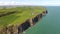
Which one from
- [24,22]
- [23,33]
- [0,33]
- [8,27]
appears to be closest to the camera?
[0,33]

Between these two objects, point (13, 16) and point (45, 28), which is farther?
point (45, 28)

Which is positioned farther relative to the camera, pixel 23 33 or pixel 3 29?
pixel 23 33

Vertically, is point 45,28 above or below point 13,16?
Result: below

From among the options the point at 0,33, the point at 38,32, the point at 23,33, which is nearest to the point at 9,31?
the point at 0,33

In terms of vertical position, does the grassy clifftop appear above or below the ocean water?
above

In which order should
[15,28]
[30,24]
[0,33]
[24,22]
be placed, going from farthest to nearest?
[30,24] → [24,22] → [15,28] → [0,33]

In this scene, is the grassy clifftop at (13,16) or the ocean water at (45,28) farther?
the ocean water at (45,28)

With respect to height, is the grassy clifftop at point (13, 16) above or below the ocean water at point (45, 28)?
above

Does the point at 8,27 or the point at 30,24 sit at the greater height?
the point at 8,27

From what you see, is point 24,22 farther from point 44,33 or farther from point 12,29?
point 12,29

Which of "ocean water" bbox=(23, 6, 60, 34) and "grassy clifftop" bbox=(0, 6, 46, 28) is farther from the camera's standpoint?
"ocean water" bbox=(23, 6, 60, 34)
